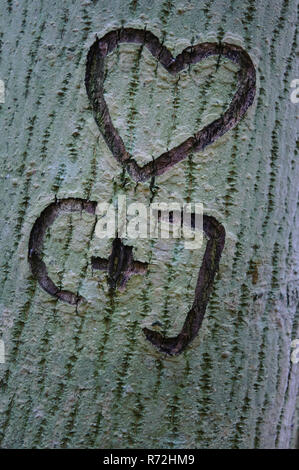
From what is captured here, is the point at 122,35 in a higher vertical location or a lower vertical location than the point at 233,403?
higher

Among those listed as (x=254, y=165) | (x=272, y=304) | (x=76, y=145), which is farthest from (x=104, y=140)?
(x=272, y=304)

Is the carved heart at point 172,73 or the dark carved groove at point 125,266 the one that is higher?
the carved heart at point 172,73

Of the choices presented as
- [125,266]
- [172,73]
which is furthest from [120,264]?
[172,73]

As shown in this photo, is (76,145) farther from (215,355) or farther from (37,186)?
(215,355)

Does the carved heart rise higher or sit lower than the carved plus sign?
higher
